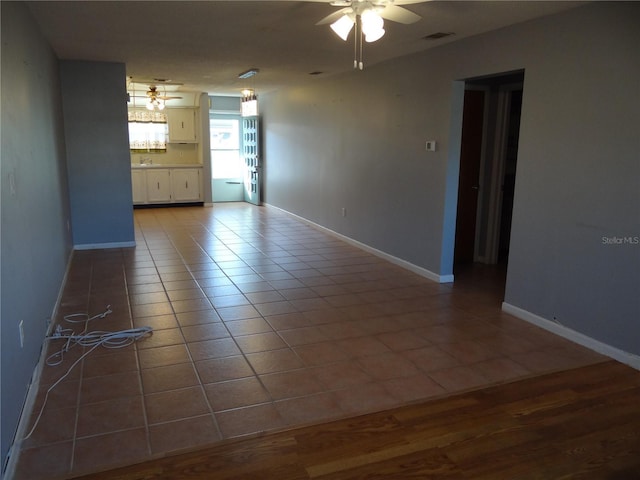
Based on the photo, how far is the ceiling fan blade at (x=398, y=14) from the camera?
288 cm

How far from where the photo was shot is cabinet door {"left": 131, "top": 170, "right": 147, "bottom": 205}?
963 cm

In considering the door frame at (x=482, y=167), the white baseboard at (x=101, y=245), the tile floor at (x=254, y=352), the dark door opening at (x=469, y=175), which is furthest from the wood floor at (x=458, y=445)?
the white baseboard at (x=101, y=245)

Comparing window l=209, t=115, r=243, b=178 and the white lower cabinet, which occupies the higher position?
window l=209, t=115, r=243, b=178

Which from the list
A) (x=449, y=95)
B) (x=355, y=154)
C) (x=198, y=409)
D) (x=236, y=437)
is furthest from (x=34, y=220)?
(x=355, y=154)

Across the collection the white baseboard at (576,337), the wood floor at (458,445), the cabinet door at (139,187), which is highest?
the cabinet door at (139,187)

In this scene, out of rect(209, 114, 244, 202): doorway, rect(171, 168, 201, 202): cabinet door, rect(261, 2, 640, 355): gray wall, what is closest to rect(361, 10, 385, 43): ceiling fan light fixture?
rect(261, 2, 640, 355): gray wall

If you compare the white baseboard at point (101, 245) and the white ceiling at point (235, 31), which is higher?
the white ceiling at point (235, 31)

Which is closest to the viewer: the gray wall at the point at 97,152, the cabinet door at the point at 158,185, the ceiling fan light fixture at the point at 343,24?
the ceiling fan light fixture at the point at 343,24

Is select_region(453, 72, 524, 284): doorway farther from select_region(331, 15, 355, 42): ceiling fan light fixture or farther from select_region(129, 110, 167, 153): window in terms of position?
select_region(129, 110, 167, 153): window

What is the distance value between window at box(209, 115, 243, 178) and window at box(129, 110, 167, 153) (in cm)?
107

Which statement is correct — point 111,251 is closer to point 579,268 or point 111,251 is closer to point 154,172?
point 154,172

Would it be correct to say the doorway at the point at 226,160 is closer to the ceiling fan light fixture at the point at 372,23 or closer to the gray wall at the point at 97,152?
the gray wall at the point at 97,152

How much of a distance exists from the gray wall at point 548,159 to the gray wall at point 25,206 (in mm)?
3424

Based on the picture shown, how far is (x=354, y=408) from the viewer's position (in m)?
2.64
